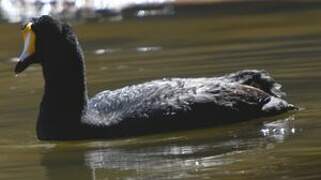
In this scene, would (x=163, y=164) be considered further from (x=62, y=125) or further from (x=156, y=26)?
(x=156, y=26)

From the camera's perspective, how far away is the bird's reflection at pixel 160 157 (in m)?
9.27

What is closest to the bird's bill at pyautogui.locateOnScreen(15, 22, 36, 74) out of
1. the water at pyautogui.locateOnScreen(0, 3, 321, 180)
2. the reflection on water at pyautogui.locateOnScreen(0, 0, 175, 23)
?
the water at pyautogui.locateOnScreen(0, 3, 321, 180)

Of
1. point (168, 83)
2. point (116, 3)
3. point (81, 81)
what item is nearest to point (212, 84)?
point (168, 83)

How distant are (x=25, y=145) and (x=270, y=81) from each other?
2643 mm

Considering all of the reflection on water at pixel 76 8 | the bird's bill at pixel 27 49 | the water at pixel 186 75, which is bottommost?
the reflection on water at pixel 76 8

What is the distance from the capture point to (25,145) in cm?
1096

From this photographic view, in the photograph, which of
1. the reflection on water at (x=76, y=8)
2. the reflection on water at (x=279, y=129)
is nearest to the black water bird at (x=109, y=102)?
the reflection on water at (x=279, y=129)

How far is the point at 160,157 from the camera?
9.87 m

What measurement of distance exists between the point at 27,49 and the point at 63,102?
601 mm

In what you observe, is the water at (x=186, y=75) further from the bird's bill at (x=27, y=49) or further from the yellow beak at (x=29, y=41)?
the yellow beak at (x=29, y=41)

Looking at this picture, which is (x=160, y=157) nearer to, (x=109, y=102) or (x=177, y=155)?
(x=177, y=155)

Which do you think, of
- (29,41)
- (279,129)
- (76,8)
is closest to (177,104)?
(279,129)

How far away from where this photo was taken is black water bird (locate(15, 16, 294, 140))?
1098 centimetres

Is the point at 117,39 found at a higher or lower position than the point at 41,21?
lower
